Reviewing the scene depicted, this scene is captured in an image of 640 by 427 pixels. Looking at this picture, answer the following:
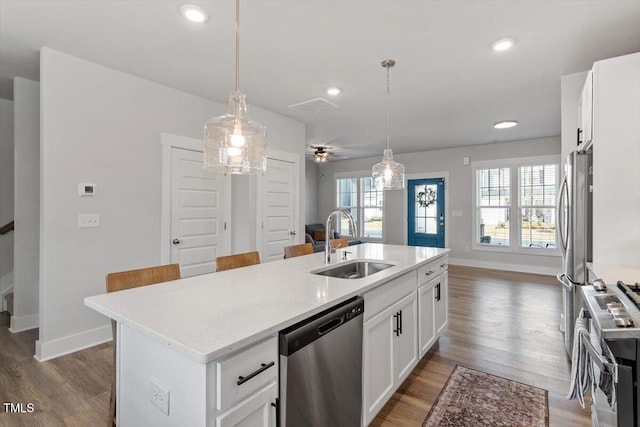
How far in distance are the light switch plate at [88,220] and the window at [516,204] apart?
21.7 feet

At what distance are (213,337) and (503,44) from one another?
2976 millimetres

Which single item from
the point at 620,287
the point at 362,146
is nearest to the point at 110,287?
the point at 620,287

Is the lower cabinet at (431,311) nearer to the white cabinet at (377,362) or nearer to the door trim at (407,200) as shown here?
the white cabinet at (377,362)

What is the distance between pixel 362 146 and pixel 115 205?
4934 millimetres

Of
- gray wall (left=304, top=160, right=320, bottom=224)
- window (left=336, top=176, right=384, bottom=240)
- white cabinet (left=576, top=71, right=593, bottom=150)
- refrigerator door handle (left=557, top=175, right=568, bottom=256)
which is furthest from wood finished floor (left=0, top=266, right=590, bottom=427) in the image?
gray wall (left=304, top=160, right=320, bottom=224)

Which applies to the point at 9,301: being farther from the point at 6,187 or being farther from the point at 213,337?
the point at 213,337

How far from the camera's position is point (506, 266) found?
6379mm

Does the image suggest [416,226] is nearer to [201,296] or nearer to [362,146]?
[362,146]

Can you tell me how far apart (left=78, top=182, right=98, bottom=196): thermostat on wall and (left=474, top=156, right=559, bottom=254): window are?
21.7 feet

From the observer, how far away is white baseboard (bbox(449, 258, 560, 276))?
5914 millimetres

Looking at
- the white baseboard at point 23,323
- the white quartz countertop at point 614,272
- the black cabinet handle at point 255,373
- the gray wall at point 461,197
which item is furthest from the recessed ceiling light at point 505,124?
the white baseboard at point 23,323

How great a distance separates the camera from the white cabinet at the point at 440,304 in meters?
2.72

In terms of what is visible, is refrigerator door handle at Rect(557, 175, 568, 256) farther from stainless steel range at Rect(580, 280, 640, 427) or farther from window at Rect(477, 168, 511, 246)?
window at Rect(477, 168, 511, 246)

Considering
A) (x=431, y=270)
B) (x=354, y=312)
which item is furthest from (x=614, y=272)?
(x=354, y=312)
